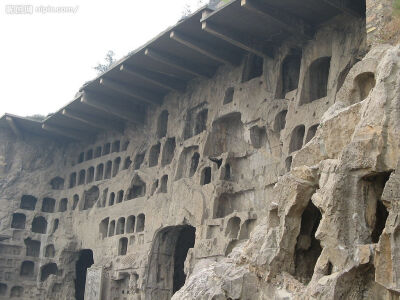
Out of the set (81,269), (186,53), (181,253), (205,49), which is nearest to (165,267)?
(181,253)

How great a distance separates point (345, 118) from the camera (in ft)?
28.5

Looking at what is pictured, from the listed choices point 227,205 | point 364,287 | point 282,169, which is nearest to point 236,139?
point 227,205

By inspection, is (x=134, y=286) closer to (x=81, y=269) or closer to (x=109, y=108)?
(x=109, y=108)

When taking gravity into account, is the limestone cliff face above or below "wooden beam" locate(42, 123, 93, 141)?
below

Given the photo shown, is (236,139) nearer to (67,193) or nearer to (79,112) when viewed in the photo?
(79,112)

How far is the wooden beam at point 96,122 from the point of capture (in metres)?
21.9

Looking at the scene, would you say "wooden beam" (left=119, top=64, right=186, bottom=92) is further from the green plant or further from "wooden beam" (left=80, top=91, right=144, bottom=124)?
the green plant

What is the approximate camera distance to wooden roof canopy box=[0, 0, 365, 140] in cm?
1445

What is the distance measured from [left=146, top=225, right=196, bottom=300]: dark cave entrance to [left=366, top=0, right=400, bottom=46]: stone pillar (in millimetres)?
9330

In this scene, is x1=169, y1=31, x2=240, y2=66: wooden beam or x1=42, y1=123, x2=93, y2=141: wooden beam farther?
x1=42, y1=123, x2=93, y2=141: wooden beam

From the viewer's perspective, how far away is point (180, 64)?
17.8 metres

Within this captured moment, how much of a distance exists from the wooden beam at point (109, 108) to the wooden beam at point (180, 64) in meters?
3.64

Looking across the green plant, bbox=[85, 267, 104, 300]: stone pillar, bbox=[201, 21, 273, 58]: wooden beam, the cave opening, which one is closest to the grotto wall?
the cave opening

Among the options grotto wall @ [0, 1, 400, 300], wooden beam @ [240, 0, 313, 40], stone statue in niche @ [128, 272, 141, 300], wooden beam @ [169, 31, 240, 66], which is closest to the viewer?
grotto wall @ [0, 1, 400, 300]
